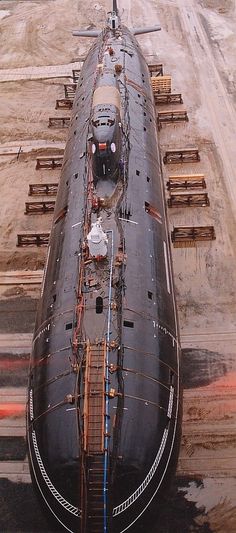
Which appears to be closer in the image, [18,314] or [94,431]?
[94,431]

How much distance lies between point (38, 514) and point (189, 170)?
64.5 feet

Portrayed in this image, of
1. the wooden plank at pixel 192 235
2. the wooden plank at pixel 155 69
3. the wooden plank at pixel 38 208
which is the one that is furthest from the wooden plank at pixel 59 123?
the wooden plank at pixel 192 235

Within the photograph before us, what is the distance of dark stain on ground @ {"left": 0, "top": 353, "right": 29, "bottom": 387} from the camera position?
1833cm

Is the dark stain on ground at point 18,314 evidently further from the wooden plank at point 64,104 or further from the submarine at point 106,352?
the wooden plank at point 64,104

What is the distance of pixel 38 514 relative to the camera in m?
14.6

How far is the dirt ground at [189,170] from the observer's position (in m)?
15.8

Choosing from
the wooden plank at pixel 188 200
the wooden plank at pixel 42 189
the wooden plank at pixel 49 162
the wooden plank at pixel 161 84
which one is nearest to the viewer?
the wooden plank at pixel 188 200

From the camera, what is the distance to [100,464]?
11516mm

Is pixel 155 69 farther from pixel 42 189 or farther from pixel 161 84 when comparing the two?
pixel 42 189

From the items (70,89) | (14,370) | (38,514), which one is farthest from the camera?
(70,89)

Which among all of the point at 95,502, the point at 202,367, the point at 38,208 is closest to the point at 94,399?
the point at 95,502

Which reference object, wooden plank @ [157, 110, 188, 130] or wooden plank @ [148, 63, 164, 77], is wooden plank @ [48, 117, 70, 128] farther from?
wooden plank @ [148, 63, 164, 77]

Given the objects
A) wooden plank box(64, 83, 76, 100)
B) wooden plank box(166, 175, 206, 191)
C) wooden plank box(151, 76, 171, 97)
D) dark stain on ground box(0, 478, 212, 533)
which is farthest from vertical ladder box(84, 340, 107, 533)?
wooden plank box(64, 83, 76, 100)

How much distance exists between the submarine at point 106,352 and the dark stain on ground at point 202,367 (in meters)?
2.57
